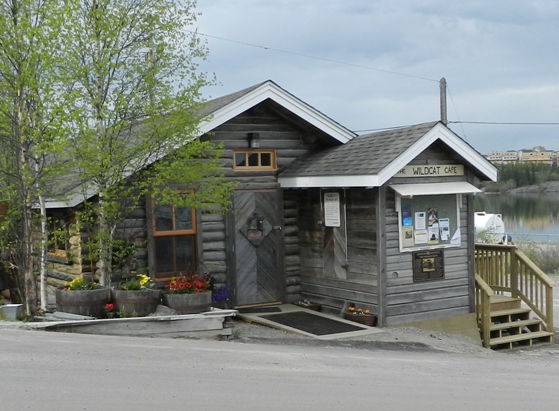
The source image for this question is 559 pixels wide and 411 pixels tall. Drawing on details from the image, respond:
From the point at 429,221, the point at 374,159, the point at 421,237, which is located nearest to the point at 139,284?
the point at 374,159

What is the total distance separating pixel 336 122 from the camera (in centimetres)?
1470

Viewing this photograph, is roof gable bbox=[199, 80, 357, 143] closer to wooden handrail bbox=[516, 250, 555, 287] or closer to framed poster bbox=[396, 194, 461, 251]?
framed poster bbox=[396, 194, 461, 251]

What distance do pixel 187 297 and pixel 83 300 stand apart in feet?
5.20

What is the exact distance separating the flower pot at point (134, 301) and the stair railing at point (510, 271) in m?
7.53

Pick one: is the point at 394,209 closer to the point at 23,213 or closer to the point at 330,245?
the point at 330,245

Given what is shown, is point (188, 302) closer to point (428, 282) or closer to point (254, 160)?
point (254, 160)

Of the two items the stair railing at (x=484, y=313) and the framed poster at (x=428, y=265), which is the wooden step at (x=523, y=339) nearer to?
the stair railing at (x=484, y=313)

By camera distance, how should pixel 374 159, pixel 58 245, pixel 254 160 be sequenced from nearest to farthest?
pixel 374 159 < pixel 58 245 < pixel 254 160

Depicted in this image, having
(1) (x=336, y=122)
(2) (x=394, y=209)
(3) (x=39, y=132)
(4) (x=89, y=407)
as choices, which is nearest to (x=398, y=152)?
(2) (x=394, y=209)

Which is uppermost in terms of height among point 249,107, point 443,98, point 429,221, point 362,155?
point 443,98

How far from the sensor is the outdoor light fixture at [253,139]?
1424cm

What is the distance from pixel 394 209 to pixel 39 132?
20.3 ft

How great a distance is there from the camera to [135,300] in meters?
11.4

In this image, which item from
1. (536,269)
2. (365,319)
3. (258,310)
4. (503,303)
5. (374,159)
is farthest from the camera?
(536,269)
